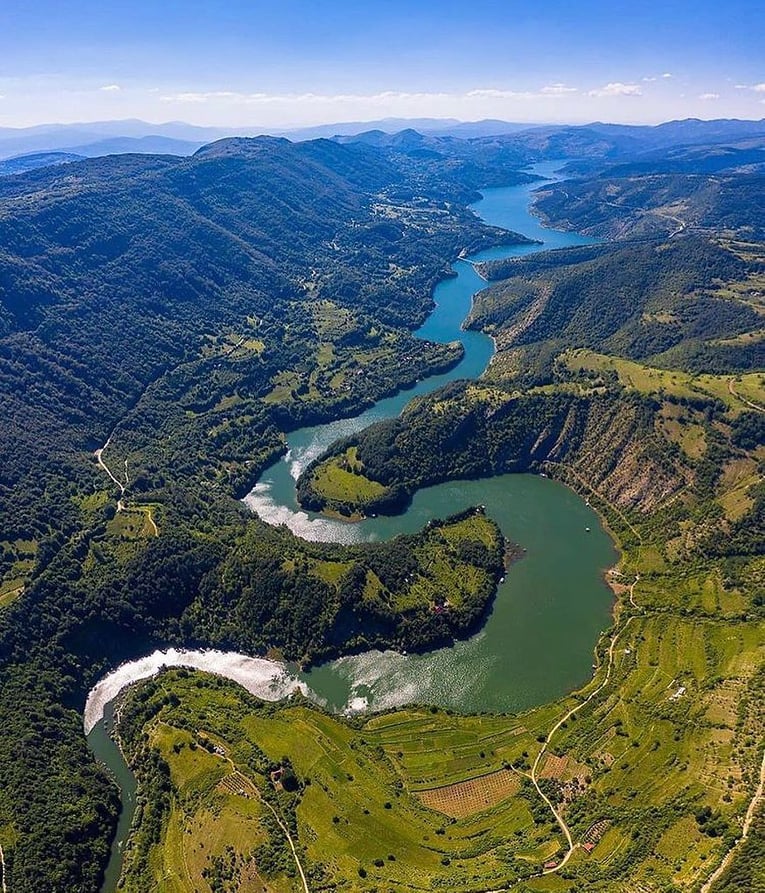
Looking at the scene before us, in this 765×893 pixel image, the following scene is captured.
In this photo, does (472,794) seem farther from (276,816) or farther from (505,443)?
(505,443)

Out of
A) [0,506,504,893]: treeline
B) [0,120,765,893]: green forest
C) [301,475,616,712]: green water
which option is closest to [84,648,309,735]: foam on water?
[0,506,504,893]: treeline

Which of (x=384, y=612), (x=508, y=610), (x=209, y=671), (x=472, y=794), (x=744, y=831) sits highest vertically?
(x=384, y=612)

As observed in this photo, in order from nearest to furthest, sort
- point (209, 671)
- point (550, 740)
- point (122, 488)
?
point (550, 740) → point (209, 671) → point (122, 488)

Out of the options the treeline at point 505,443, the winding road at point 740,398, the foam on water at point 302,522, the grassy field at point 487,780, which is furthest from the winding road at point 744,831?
the winding road at point 740,398

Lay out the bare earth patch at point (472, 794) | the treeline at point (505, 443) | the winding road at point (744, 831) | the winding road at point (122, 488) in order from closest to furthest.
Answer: the winding road at point (744, 831) < the bare earth patch at point (472, 794) < the winding road at point (122, 488) < the treeline at point (505, 443)

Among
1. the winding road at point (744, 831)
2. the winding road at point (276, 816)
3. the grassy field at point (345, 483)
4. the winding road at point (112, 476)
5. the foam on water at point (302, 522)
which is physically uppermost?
the winding road at point (112, 476)

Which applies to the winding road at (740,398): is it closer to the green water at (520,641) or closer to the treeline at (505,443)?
the treeline at (505,443)

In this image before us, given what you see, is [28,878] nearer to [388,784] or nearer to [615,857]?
[388,784]

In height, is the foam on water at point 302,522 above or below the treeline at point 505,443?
below

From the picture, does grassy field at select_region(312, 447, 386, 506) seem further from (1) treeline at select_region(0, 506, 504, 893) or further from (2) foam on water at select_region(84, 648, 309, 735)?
(2) foam on water at select_region(84, 648, 309, 735)

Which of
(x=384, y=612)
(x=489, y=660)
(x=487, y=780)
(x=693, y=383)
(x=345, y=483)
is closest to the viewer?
(x=487, y=780)

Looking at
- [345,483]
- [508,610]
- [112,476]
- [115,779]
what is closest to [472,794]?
[508,610]
